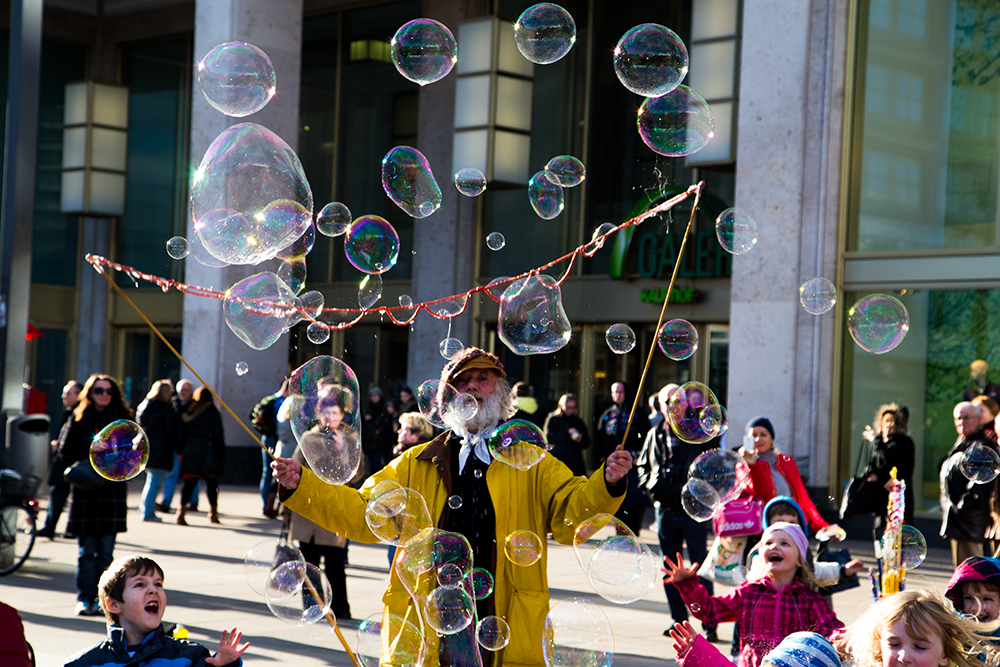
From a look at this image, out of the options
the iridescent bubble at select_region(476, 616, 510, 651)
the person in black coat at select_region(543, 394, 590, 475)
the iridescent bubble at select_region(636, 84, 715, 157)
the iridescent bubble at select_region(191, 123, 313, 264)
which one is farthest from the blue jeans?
the person in black coat at select_region(543, 394, 590, 475)

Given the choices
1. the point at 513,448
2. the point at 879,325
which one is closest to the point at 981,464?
the point at 879,325

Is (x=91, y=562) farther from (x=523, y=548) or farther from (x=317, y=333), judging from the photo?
(x=523, y=548)

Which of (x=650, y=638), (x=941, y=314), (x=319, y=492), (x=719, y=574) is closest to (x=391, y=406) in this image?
(x=941, y=314)

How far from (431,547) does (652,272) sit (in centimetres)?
1384

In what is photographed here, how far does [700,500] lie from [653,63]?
250 cm

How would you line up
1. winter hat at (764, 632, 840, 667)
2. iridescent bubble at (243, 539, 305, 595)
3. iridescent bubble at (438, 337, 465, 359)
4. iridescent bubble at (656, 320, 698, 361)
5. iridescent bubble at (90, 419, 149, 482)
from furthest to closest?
iridescent bubble at (656, 320, 698, 361) < iridescent bubble at (438, 337, 465, 359) < iridescent bubble at (90, 419, 149, 482) < iridescent bubble at (243, 539, 305, 595) < winter hat at (764, 632, 840, 667)

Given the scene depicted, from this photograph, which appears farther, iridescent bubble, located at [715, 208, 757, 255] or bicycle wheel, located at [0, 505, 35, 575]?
bicycle wheel, located at [0, 505, 35, 575]

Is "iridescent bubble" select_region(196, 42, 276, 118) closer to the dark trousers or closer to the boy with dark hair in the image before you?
the boy with dark hair

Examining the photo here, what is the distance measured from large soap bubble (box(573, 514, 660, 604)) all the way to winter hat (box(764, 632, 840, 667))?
1.53m

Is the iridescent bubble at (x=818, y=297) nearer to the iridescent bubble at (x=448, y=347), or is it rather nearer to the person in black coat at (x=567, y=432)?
the iridescent bubble at (x=448, y=347)

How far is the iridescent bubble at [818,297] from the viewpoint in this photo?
8.19 meters

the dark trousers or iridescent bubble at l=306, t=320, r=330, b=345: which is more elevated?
iridescent bubble at l=306, t=320, r=330, b=345

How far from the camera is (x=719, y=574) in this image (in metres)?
6.35

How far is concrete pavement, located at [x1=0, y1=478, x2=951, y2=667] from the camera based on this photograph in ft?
23.0
